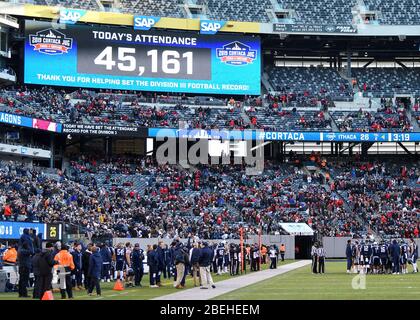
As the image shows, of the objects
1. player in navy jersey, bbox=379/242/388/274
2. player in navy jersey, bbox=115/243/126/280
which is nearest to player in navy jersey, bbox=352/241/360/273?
player in navy jersey, bbox=379/242/388/274

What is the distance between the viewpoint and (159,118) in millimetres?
64375

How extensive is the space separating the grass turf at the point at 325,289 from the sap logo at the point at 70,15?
32.3 m

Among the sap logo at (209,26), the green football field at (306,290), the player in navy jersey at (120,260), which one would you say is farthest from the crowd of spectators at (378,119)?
the player in navy jersey at (120,260)

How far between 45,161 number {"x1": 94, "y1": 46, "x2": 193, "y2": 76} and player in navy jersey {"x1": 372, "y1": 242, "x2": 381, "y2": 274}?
3238 cm

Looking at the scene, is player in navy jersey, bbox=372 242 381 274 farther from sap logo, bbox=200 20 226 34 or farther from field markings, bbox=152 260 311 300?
sap logo, bbox=200 20 226 34

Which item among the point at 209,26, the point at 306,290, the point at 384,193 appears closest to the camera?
the point at 306,290

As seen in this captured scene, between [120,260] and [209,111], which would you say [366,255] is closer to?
[120,260]

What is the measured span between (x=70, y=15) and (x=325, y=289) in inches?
1576

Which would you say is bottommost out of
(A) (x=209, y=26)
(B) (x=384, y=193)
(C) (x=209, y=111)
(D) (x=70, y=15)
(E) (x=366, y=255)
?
(E) (x=366, y=255)

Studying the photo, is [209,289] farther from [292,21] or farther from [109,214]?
[292,21]

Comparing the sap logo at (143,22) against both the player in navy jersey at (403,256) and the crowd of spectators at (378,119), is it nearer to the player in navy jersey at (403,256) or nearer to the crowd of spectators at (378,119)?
the crowd of spectators at (378,119)

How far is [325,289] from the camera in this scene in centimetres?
2669

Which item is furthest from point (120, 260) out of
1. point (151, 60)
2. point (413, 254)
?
point (151, 60)

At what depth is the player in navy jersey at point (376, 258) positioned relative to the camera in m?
37.1
